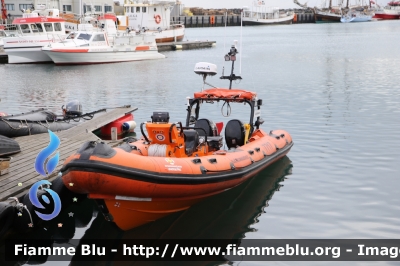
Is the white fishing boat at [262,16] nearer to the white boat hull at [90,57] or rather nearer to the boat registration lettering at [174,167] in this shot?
the white boat hull at [90,57]

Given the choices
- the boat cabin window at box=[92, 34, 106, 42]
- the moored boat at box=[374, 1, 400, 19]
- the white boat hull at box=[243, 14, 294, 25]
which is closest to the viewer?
the boat cabin window at box=[92, 34, 106, 42]

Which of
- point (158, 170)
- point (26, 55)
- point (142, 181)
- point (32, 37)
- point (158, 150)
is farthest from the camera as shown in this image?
point (26, 55)

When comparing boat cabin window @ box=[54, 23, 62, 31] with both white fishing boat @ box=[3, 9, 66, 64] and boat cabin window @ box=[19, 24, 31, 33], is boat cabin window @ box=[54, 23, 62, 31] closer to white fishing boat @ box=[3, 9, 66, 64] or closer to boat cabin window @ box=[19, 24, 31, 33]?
white fishing boat @ box=[3, 9, 66, 64]

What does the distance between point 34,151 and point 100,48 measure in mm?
28927

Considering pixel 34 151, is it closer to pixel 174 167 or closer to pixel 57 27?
pixel 174 167

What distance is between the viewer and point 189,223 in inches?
359

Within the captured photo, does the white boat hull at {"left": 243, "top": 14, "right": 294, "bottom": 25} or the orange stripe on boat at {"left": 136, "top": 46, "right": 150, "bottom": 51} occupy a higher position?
the white boat hull at {"left": 243, "top": 14, "right": 294, "bottom": 25}

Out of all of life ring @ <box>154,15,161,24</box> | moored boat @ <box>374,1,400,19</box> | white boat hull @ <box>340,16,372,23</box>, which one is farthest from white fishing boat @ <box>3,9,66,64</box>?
moored boat @ <box>374,1,400,19</box>

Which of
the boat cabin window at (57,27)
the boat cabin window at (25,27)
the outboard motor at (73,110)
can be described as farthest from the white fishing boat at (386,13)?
the outboard motor at (73,110)

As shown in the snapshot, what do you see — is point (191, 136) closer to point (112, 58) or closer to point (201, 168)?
point (201, 168)

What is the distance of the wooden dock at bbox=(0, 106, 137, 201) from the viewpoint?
8.83 m

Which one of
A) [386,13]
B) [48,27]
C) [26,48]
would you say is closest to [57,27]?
[48,27]

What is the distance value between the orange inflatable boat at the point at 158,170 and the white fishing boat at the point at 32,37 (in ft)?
105

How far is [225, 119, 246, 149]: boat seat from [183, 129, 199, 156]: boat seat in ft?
5.50
